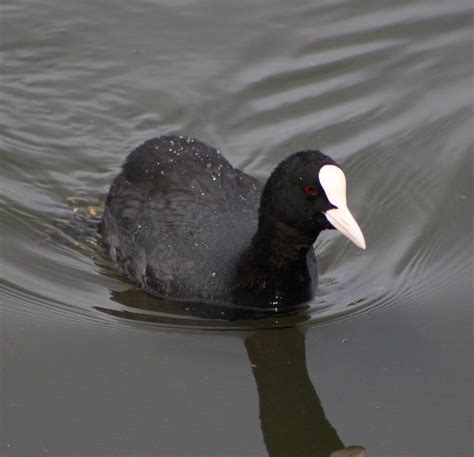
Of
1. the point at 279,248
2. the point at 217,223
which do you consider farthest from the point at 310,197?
the point at 217,223

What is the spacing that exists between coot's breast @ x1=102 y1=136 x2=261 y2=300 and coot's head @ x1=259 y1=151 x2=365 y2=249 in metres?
0.51

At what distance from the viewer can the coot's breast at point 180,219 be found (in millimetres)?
6207

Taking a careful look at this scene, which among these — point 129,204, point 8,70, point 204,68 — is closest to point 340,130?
Result: point 204,68

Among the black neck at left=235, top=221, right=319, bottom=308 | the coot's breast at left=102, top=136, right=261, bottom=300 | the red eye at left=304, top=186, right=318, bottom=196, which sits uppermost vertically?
the coot's breast at left=102, top=136, right=261, bottom=300

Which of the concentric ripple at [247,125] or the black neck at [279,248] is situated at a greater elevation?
the concentric ripple at [247,125]

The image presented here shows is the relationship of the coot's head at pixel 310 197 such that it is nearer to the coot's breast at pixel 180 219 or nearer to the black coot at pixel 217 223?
the black coot at pixel 217 223

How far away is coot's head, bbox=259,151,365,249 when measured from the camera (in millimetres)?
5555

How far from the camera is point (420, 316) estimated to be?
20.4 feet

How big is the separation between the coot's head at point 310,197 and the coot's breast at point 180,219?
0.51 meters

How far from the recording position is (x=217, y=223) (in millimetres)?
6316

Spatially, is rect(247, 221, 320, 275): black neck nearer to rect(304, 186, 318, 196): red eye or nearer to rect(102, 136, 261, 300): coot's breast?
rect(102, 136, 261, 300): coot's breast

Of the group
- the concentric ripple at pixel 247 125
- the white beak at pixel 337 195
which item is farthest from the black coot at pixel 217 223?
the concentric ripple at pixel 247 125

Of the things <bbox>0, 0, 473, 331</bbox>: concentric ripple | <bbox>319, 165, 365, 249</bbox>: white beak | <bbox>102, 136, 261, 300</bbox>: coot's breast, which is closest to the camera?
<bbox>319, 165, 365, 249</bbox>: white beak

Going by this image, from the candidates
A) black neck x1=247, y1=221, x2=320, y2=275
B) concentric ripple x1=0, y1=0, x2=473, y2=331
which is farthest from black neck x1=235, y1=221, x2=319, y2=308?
concentric ripple x1=0, y1=0, x2=473, y2=331
